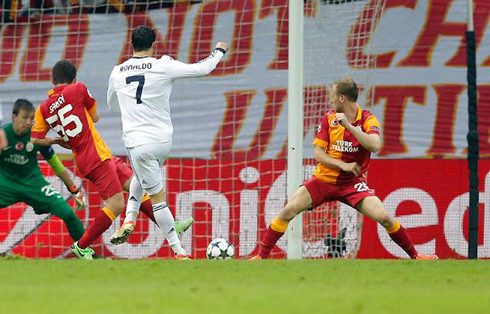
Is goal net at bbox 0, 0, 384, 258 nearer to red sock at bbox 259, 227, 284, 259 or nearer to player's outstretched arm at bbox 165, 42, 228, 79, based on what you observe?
red sock at bbox 259, 227, 284, 259

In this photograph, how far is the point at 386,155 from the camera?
12930mm

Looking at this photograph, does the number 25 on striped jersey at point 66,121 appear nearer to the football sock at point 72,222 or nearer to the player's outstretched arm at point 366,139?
the football sock at point 72,222

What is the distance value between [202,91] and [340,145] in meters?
4.57

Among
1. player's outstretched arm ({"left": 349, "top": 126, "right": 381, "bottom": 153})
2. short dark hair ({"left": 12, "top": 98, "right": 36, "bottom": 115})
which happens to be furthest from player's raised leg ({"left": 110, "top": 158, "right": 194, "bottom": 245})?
player's outstretched arm ({"left": 349, "top": 126, "right": 381, "bottom": 153})

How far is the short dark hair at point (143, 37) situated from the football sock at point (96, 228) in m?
1.59

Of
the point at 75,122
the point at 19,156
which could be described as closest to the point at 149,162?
the point at 75,122

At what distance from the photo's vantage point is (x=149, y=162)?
337 inches

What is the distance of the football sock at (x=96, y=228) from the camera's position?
29.9 ft

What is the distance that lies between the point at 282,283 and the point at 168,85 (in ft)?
9.03

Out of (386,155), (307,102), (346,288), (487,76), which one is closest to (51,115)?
(307,102)

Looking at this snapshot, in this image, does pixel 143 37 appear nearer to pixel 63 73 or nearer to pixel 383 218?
pixel 63 73

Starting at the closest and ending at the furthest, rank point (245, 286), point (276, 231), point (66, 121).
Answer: point (245, 286) < point (276, 231) < point (66, 121)

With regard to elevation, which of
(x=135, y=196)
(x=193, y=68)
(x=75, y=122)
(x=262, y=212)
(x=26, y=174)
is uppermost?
(x=193, y=68)

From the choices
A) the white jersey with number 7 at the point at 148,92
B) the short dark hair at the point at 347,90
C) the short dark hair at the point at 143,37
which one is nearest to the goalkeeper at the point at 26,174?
the white jersey with number 7 at the point at 148,92
